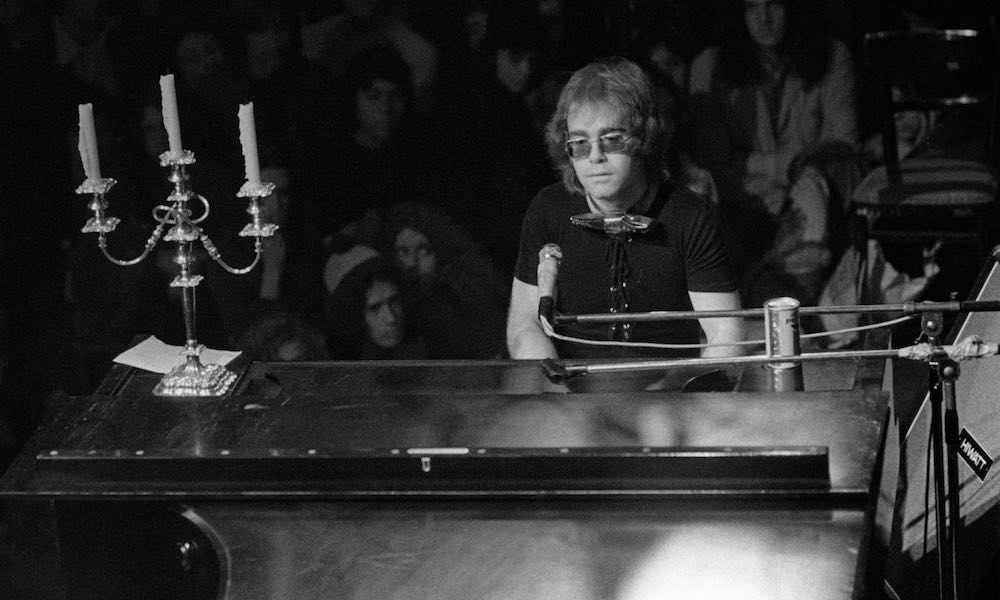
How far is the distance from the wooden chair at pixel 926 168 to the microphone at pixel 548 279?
2416 millimetres

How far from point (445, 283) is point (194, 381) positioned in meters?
2.40

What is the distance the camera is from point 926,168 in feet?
16.5

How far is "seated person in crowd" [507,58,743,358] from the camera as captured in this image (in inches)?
144

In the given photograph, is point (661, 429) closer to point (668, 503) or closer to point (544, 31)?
point (668, 503)

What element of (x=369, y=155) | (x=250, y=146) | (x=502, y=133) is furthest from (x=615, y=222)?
(x=369, y=155)

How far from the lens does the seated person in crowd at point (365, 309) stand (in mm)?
5309

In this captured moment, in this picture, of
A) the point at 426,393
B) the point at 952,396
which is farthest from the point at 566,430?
the point at 952,396

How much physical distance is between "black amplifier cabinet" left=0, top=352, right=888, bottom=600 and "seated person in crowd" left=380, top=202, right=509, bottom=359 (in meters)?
2.37

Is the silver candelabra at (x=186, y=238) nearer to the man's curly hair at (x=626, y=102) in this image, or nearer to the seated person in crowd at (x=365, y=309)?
the man's curly hair at (x=626, y=102)

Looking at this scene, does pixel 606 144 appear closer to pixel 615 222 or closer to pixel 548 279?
pixel 615 222

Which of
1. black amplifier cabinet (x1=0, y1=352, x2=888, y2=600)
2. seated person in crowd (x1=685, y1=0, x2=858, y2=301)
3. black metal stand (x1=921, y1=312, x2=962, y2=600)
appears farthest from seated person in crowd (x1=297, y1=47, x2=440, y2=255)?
black metal stand (x1=921, y1=312, x2=962, y2=600)

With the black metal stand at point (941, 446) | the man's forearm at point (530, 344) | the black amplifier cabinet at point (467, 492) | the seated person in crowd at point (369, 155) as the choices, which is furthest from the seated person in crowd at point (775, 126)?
the black metal stand at point (941, 446)

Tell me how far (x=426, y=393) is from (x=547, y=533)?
55 cm

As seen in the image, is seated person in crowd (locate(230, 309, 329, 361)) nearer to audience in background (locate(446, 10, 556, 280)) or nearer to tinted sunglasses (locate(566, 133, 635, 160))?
audience in background (locate(446, 10, 556, 280))
